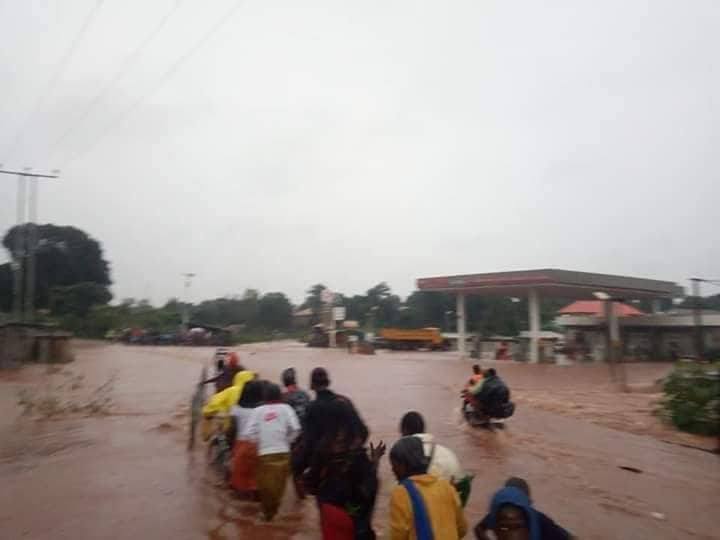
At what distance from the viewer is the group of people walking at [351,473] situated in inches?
141

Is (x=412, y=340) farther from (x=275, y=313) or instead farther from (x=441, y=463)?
(x=441, y=463)

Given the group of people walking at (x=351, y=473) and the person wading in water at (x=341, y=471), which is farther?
the person wading in water at (x=341, y=471)

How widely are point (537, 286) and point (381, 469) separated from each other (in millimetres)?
24503

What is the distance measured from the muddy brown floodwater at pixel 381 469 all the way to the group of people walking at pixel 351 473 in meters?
0.86

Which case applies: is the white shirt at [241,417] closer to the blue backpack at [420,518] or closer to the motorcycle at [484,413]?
the blue backpack at [420,518]

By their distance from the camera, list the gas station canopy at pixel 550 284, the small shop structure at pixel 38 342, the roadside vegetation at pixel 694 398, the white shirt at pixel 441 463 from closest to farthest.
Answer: the white shirt at pixel 441 463, the roadside vegetation at pixel 694 398, the small shop structure at pixel 38 342, the gas station canopy at pixel 550 284

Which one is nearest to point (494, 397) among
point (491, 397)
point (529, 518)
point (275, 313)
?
point (491, 397)

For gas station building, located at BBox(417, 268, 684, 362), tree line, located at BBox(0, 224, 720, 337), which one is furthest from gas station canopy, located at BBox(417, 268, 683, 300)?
tree line, located at BBox(0, 224, 720, 337)

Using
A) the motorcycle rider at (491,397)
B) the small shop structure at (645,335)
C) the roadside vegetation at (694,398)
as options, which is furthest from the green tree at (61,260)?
the roadside vegetation at (694,398)

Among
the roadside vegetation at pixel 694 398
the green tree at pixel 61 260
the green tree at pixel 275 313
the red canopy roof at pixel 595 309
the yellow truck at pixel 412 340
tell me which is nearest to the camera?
the roadside vegetation at pixel 694 398

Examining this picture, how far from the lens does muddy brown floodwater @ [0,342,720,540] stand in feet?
23.5

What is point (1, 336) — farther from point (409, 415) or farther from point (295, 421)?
point (409, 415)

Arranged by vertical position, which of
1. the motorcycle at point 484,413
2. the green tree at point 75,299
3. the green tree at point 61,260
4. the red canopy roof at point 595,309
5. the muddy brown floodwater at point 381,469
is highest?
the green tree at point 61,260

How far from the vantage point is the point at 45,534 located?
6688mm
